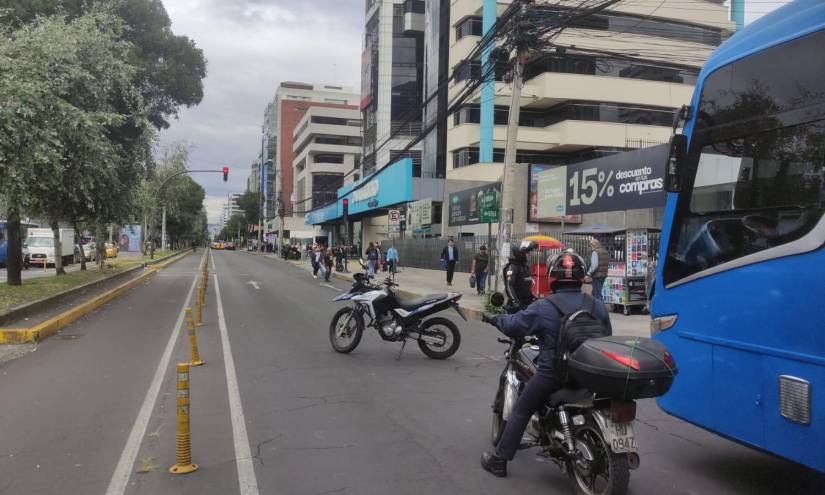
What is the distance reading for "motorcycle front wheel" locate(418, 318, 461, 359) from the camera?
9.20 m

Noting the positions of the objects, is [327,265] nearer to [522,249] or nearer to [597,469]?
[522,249]

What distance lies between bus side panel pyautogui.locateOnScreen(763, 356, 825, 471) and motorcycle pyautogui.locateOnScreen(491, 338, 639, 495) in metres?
0.81

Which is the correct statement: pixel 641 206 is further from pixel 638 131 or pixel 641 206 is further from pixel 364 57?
pixel 364 57

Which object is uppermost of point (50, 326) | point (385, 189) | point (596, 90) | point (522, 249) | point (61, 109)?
point (596, 90)

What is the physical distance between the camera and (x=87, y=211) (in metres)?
17.9

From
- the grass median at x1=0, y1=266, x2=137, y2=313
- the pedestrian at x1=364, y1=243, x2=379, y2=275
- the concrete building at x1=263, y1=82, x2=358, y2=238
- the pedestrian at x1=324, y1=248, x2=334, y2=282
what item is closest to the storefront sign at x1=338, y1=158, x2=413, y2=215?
the pedestrian at x1=364, y1=243, x2=379, y2=275

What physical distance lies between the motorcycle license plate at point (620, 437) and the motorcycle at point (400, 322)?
5.49 metres

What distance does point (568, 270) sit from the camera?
403 cm

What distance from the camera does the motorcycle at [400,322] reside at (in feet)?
29.9

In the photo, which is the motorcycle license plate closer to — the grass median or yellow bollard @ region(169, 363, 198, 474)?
yellow bollard @ region(169, 363, 198, 474)

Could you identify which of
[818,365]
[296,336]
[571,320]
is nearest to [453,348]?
[296,336]

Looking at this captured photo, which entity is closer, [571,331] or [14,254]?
[571,331]

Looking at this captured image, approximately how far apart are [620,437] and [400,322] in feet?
19.0

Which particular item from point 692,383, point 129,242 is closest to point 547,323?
point 692,383
